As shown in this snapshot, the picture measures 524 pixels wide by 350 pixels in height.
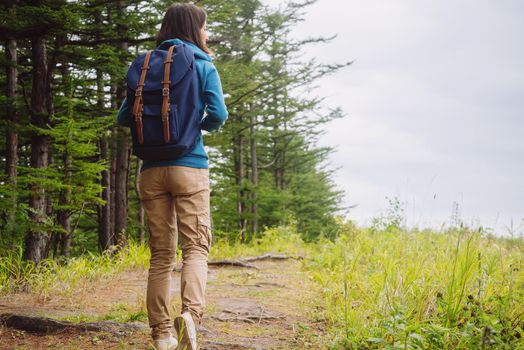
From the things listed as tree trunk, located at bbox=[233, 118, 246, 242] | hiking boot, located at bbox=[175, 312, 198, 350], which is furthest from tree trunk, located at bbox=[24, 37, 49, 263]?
tree trunk, located at bbox=[233, 118, 246, 242]

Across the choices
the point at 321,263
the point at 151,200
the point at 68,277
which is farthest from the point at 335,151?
the point at 151,200

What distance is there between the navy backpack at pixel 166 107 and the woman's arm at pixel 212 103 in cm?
9

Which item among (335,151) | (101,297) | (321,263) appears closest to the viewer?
(101,297)

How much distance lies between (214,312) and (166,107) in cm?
223

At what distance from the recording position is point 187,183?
115 inches

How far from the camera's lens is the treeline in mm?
6391

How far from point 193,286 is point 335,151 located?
19698 mm

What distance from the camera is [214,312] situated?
13.9 ft

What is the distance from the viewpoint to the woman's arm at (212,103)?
2.98 metres

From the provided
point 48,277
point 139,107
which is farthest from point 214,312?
point 139,107

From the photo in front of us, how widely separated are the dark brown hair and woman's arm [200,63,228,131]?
0.88 feet

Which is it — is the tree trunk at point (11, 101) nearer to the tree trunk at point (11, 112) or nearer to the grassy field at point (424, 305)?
the tree trunk at point (11, 112)

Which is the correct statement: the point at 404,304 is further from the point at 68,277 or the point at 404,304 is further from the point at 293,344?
the point at 68,277

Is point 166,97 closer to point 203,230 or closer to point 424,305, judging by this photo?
point 203,230
